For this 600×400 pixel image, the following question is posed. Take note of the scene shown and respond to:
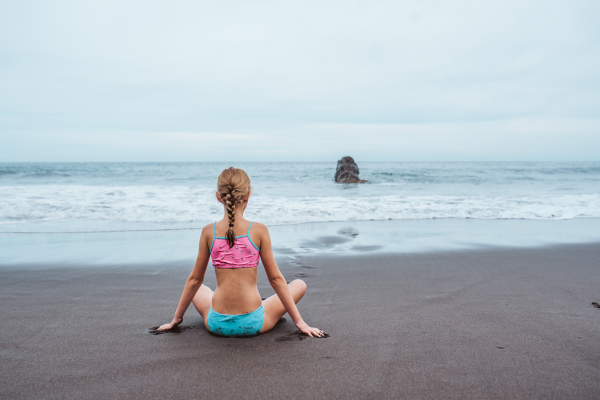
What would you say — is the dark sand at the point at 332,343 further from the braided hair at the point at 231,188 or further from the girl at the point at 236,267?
the braided hair at the point at 231,188

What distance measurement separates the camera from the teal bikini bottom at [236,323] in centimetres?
288

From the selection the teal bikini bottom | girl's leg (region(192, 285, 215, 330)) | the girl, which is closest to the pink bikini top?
the girl

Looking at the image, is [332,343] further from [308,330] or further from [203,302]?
[203,302]

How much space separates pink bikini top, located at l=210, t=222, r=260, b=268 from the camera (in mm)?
2701

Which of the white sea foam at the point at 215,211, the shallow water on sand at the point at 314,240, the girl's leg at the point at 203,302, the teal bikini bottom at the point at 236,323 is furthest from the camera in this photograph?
the white sea foam at the point at 215,211

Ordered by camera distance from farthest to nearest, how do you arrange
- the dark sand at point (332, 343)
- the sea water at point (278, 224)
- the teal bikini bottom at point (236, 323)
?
the sea water at point (278, 224) → the teal bikini bottom at point (236, 323) → the dark sand at point (332, 343)

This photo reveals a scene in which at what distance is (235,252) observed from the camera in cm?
272

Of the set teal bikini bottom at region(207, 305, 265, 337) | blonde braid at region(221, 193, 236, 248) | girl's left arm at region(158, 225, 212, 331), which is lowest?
teal bikini bottom at region(207, 305, 265, 337)

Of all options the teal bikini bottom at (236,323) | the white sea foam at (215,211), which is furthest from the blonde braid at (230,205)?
the white sea foam at (215,211)

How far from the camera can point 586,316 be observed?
339 centimetres

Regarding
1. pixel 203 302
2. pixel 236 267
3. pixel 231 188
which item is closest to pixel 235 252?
pixel 236 267

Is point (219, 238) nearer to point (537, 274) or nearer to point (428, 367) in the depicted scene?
point (428, 367)

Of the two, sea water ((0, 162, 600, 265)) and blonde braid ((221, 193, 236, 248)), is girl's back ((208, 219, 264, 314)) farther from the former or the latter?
sea water ((0, 162, 600, 265))

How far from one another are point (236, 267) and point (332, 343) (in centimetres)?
99
